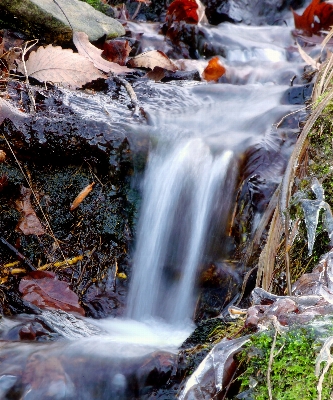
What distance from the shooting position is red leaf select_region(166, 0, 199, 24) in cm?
523

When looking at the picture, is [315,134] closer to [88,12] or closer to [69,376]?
[69,376]

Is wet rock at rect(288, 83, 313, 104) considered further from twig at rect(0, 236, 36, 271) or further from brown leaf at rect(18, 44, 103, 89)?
twig at rect(0, 236, 36, 271)

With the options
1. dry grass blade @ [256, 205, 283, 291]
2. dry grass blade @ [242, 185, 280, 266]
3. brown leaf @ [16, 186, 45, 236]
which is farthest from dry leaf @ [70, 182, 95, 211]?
dry grass blade @ [256, 205, 283, 291]

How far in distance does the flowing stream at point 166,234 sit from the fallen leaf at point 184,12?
1.70m

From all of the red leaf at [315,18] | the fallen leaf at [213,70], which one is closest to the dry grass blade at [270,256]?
the fallen leaf at [213,70]

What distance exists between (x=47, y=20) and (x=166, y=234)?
2086 mm

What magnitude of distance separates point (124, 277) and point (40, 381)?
124cm

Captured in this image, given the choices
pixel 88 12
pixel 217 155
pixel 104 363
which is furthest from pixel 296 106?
pixel 104 363

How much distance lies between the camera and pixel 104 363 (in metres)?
1.73

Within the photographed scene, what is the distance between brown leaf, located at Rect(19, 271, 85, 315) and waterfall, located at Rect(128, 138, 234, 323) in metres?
0.38

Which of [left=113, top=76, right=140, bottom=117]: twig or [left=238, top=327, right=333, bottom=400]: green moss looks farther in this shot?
[left=113, top=76, right=140, bottom=117]: twig

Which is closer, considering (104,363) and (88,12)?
(104,363)

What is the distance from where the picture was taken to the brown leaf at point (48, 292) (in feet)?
8.31

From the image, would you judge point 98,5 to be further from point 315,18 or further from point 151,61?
point 315,18
